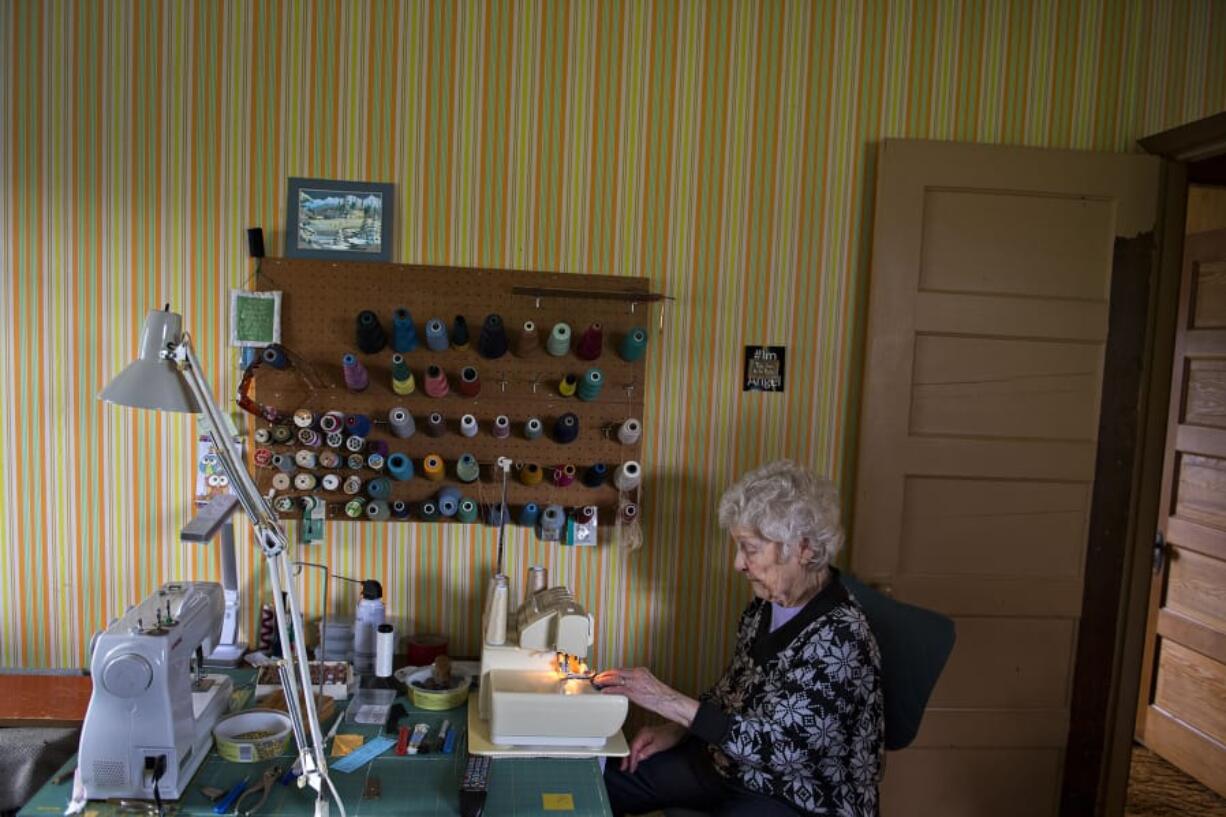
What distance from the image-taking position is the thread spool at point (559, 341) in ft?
6.98

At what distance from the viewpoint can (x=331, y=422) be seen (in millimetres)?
2141

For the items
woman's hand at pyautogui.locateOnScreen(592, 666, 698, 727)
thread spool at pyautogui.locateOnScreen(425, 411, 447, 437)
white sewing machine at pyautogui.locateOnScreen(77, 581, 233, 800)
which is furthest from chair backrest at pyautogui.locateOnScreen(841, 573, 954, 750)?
white sewing machine at pyautogui.locateOnScreen(77, 581, 233, 800)

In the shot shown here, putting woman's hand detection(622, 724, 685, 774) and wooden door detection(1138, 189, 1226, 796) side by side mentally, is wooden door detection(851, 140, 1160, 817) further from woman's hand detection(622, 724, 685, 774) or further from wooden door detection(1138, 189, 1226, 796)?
wooden door detection(1138, 189, 1226, 796)

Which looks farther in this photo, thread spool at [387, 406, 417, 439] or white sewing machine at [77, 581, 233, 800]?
thread spool at [387, 406, 417, 439]

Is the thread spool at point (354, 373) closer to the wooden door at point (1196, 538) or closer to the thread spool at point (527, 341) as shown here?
the thread spool at point (527, 341)

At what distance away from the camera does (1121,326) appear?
2.32 metres

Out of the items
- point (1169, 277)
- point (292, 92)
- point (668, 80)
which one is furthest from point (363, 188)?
point (1169, 277)

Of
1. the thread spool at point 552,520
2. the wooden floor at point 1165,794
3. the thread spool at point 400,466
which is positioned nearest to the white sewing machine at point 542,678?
the thread spool at point 552,520

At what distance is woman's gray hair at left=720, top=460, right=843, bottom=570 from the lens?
189 centimetres

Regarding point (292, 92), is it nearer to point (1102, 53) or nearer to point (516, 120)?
point (516, 120)

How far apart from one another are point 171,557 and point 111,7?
1.40 metres

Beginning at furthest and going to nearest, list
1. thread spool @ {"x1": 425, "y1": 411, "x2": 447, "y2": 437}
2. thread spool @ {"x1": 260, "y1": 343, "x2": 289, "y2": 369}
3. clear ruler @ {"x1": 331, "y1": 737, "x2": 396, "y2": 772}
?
thread spool @ {"x1": 425, "y1": 411, "x2": 447, "y2": 437}
thread spool @ {"x1": 260, "y1": 343, "x2": 289, "y2": 369}
clear ruler @ {"x1": 331, "y1": 737, "x2": 396, "y2": 772}

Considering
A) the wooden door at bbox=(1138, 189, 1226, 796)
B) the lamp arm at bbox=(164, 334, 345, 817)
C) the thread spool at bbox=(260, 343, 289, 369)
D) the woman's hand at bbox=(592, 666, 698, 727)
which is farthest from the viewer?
the wooden door at bbox=(1138, 189, 1226, 796)

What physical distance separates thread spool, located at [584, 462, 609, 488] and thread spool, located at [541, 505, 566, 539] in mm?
103
